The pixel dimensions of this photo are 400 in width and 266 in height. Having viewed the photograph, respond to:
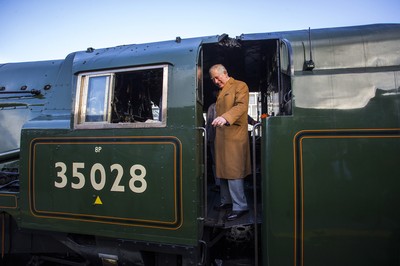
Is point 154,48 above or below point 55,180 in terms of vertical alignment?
above

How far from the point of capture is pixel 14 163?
3.13m

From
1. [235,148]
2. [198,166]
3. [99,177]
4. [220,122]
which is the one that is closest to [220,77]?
[220,122]

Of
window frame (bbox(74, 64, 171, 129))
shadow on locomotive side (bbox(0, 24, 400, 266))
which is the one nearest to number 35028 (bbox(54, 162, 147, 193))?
shadow on locomotive side (bbox(0, 24, 400, 266))

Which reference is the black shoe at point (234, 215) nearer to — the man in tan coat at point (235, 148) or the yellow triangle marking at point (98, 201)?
the man in tan coat at point (235, 148)

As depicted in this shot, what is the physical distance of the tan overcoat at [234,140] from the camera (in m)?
2.39

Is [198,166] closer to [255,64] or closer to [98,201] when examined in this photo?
[98,201]

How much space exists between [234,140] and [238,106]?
0.34 m

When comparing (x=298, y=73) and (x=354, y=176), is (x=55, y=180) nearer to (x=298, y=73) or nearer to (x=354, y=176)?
(x=298, y=73)

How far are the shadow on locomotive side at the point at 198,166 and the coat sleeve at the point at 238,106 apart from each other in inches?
9.6

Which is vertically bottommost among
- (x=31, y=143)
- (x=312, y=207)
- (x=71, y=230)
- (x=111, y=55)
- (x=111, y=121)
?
(x=71, y=230)

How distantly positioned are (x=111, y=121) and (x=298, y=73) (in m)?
1.77

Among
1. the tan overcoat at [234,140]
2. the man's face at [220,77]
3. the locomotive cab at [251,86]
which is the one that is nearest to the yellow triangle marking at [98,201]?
the locomotive cab at [251,86]

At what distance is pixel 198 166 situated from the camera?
213 centimetres

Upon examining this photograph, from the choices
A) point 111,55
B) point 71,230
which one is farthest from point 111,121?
point 71,230
